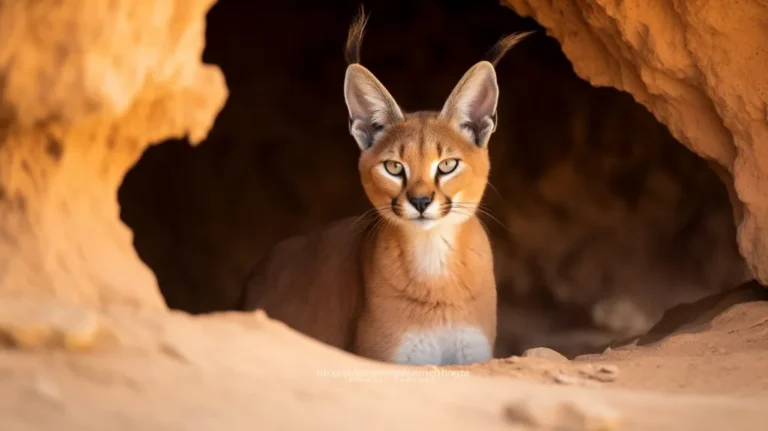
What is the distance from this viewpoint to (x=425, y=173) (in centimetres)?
523

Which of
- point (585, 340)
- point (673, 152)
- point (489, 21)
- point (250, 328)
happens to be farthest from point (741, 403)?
point (489, 21)

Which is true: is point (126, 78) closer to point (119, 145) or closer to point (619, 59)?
point (119, 145)

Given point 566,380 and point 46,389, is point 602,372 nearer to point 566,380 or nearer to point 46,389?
point 566,380

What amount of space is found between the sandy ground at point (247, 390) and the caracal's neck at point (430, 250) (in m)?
1.77

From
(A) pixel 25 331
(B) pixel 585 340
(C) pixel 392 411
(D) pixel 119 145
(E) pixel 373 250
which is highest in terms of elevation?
(D) pixel 119 145

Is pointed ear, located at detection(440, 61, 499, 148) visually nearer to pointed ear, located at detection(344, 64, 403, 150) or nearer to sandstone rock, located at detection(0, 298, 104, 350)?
pointed ear, located at detection(344, 64, 403, 150)

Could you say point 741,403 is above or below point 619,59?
below

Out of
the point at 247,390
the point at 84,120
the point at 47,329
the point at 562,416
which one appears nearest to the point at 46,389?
the point at 47,329

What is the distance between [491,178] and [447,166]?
4192 mm

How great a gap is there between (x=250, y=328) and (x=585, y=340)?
17.9 feet

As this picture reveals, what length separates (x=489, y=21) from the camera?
9.42 meters

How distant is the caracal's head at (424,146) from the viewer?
5.15 meters

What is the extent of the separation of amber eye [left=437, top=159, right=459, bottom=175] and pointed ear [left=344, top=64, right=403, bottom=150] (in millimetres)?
522

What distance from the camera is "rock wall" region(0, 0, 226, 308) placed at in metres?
3.14
